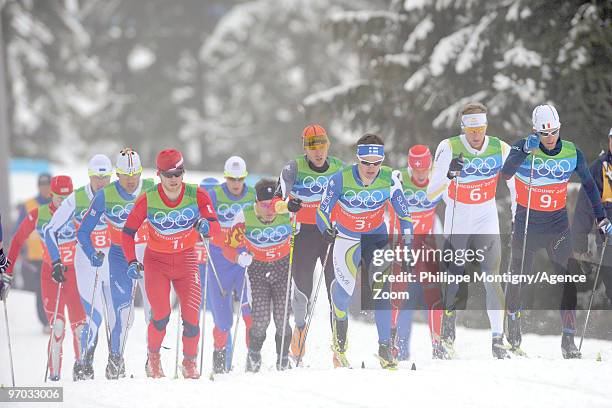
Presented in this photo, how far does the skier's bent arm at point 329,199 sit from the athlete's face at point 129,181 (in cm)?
185

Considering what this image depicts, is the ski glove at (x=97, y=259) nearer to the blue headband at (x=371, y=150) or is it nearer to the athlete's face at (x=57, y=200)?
the athlete's face at (x=57, y=200)

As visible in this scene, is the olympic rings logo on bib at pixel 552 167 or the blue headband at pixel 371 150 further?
the olympic rings logo on bib at pixel 552 167

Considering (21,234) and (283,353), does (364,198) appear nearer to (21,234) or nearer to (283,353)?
(283,353)

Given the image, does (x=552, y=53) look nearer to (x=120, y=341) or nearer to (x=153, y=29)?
(x=120, y=341)

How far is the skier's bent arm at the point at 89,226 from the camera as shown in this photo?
26.5 feet

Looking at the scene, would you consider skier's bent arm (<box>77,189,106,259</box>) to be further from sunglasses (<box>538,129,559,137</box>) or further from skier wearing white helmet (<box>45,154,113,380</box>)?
sunglasses (<box>538,129,559,137</box>)

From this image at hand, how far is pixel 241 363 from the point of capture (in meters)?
8.95

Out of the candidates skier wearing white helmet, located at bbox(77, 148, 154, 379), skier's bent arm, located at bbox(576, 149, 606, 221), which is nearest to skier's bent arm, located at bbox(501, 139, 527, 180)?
skier's bent arm, located at bbox(576, 149, 606, 221)

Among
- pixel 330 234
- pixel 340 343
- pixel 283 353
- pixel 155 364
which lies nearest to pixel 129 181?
pixel 155 364

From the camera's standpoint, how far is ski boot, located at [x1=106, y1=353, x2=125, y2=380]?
26.5 feet

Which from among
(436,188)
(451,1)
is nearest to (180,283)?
(436,188)

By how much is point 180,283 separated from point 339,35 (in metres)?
6.65

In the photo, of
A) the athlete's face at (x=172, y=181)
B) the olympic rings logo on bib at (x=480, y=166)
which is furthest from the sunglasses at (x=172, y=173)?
the olympic rings logo on bib at (x=480, y=166)

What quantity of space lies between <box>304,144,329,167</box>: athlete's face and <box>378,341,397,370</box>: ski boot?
5.91 ft
